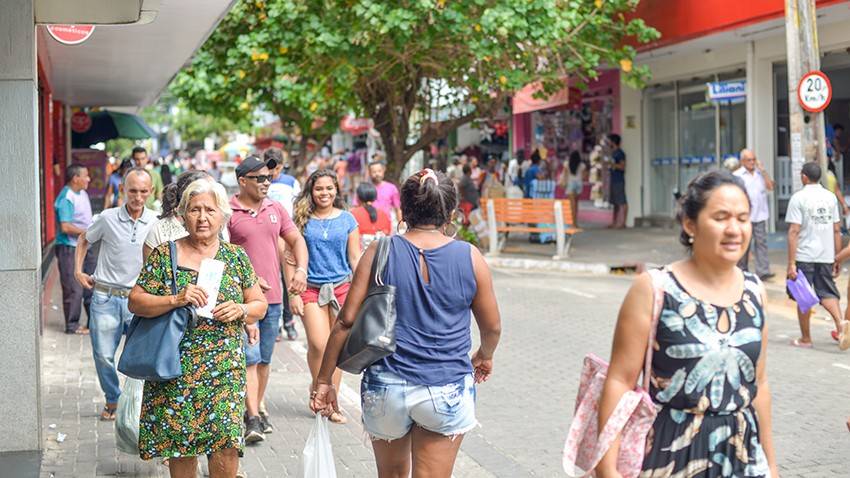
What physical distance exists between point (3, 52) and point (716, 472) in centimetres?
484

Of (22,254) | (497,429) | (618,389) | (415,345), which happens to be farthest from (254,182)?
(618,389)

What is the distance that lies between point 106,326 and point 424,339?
3628 mm

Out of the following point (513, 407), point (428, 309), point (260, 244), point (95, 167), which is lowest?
point (513, 407)

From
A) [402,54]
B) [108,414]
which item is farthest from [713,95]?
[108,414]

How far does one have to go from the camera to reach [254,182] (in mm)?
7148

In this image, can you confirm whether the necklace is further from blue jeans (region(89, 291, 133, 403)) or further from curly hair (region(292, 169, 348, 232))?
blue jeans (region(89, 291, 133, 403))

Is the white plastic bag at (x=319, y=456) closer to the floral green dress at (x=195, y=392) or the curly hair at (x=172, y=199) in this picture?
the floral green dress at (x=195, y=392)

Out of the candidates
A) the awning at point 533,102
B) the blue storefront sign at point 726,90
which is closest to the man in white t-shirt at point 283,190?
the blue storefront sign at point 726,90

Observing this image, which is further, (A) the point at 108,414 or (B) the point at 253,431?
(A) the point at 108,414

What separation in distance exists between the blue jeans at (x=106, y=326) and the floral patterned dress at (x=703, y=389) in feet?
15.7

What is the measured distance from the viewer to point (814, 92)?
544 inches

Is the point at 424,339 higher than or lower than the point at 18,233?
lower

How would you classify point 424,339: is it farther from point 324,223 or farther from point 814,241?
point 814,241

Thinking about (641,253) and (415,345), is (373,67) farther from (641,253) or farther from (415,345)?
(415,345)
